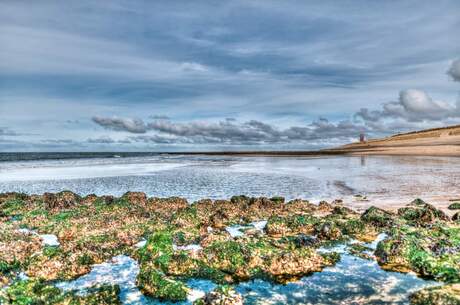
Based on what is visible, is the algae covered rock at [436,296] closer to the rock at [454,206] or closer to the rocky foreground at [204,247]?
the rocky foreground at [204,247]

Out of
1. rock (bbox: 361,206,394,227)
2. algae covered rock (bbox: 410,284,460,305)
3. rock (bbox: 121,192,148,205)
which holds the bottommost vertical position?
algae covered rock (bbox: 410,284,460,305)

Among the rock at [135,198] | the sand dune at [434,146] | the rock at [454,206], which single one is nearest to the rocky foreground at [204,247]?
the rock at [454,206]

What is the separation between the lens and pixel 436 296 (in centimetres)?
873

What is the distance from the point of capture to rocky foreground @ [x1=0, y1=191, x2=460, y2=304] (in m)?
9.68

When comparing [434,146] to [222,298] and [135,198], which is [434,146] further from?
[222,298]

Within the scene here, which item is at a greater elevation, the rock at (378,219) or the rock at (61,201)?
the rock at (61,201)

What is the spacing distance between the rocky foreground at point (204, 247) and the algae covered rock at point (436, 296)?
0.03 meters

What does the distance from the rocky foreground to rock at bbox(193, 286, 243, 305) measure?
27 millimetres

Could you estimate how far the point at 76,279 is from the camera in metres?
10.6

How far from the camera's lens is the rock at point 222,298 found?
28.6 feet

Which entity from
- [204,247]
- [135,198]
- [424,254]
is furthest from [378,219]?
[135,198]

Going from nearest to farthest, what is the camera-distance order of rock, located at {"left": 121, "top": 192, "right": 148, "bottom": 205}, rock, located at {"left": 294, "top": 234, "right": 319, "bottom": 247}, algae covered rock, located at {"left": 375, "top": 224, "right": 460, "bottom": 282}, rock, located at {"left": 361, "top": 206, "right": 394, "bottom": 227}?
1. algae covered rock, located at {"left": 375, "top": 224, "right": 460, "bottom": 282}
2. rock, located at {"left": 294, "top": 234, "right": 319, "bottom": 247}
3. rock, located at {"left": 361, "top": 206, "right": 394, "bottom": 227}
4. rock, located at {"left": 121, "top": 192, "right": 148, "bottom": 205}

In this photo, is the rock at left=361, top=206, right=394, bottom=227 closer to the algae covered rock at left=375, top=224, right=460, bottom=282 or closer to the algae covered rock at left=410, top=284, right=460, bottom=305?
the algae covered rock at left=375, top=224, right=460, bottom=282

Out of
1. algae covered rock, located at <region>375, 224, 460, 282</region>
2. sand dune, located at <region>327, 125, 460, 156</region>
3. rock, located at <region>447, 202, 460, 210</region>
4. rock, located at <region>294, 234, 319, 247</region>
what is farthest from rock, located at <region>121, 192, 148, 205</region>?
sand dune, located at <region>327, 125, 460, 156</region>
